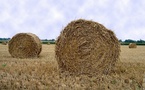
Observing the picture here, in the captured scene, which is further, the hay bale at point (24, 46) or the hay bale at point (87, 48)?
the hay bale at point (24, 46)

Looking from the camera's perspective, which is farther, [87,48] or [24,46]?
[24,46]

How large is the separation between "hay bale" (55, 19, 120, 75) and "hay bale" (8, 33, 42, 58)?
5.76 m

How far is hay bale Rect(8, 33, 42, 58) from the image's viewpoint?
1358cm

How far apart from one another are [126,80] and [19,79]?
2.47m

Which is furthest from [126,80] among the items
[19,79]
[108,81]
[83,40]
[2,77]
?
[2,77]

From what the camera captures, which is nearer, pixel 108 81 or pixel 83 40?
pixel 108 81

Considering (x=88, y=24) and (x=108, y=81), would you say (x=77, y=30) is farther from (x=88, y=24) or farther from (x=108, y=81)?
(x=108, y=81)

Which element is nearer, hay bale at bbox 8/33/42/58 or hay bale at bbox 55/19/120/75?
hay bale at bbox 55/19/120/75

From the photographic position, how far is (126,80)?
674cm

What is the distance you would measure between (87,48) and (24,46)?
6.39 metres

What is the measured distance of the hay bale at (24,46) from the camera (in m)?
13.6

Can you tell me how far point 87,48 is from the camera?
7930 millimetres

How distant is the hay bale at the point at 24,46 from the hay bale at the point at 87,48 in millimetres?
5765

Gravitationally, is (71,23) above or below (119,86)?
above
